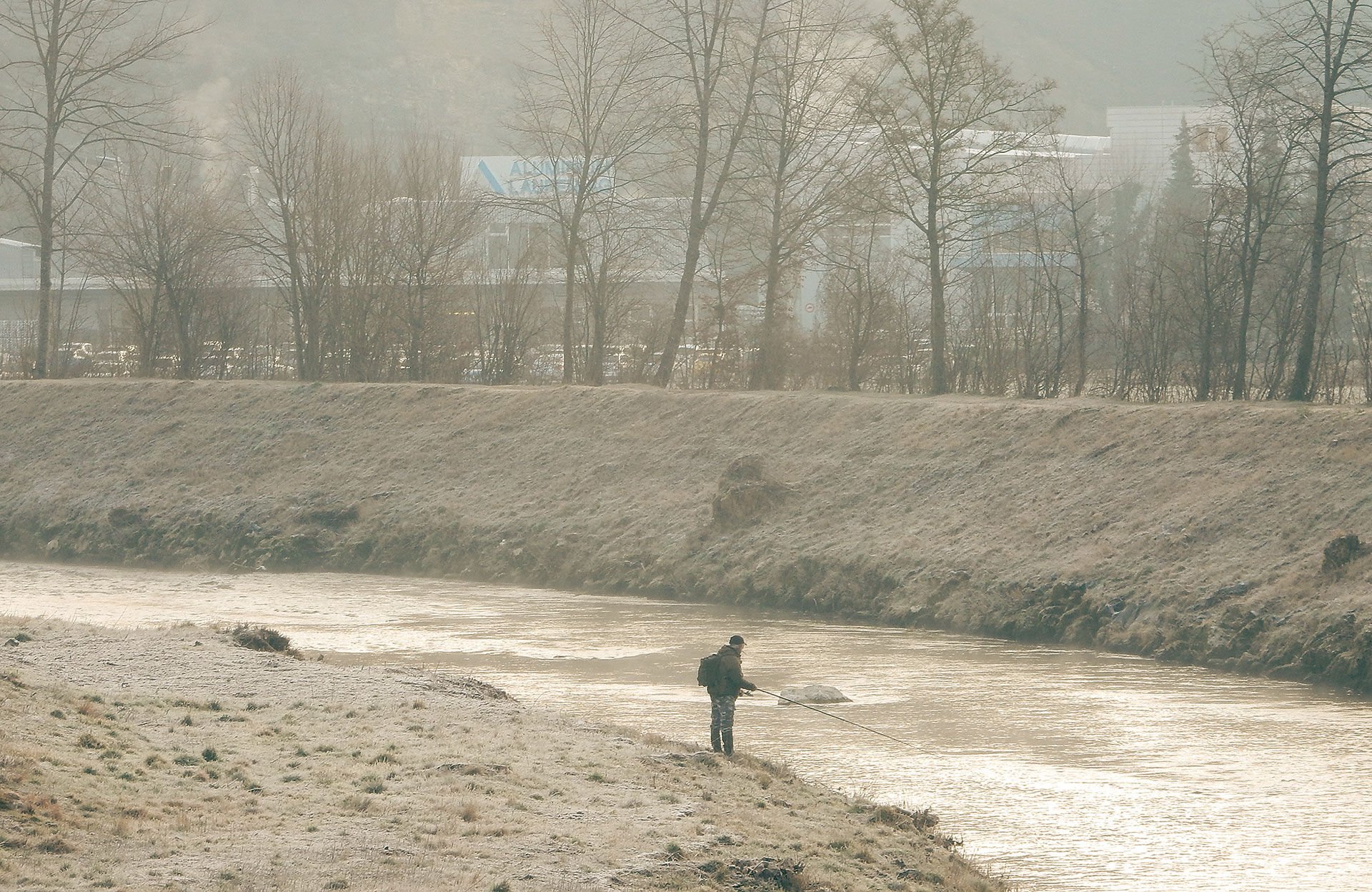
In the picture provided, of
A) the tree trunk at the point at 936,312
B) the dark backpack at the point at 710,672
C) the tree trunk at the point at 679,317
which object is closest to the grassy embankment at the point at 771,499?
the tree trunk at the point at 936,312

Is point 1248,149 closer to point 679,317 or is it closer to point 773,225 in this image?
point 773,225

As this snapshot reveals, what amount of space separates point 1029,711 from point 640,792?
7251mm

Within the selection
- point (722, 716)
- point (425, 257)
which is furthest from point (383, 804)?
point (425, 257)

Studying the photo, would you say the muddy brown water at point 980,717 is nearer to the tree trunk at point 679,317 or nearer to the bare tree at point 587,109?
the tree trunk at point 679,317

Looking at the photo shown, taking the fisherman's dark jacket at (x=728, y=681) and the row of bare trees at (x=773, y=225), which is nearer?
the fisherman's dark jacket at (x=728, y=681)

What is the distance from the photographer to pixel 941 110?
3512 centimetres

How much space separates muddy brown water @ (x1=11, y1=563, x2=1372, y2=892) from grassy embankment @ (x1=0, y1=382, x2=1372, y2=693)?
1226 millimetres

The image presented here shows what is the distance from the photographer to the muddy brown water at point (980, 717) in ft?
38.2

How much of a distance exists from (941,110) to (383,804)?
28.2 m

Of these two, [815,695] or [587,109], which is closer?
[815,695]

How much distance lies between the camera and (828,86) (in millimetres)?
40500

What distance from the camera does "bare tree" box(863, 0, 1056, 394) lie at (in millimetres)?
34719

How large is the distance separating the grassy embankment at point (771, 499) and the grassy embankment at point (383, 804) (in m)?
10.7

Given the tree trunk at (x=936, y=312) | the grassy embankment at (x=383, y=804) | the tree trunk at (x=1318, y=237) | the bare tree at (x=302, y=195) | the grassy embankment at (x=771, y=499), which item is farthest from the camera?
the bare tree at (x=302, y=195)
